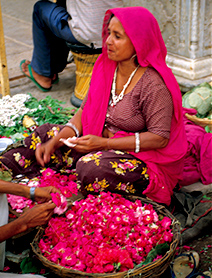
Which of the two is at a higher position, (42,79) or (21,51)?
(42,79)

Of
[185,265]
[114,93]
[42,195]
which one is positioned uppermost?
[114,93]

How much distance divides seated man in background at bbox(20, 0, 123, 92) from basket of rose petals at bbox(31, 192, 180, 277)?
7.10 feet

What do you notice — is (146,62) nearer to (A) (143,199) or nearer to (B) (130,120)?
(B) (130,120)

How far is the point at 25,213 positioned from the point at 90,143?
2.38 ft

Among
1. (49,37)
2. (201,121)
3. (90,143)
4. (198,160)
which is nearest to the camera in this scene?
(90,143)

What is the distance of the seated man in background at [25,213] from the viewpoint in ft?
6.86

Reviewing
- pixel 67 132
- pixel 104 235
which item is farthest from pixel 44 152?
pixel 104 235

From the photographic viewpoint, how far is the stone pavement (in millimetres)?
5195

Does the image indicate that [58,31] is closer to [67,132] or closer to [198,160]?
[67,132]

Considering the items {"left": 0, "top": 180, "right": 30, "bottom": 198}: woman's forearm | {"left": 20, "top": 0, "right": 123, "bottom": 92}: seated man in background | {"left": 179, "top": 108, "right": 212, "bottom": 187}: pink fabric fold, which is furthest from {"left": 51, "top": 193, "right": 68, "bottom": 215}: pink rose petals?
{"left": 20, "top": 0, "right": 123, "bottom": 92}: seated man in background

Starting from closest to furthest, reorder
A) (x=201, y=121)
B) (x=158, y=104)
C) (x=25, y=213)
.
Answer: (x=25, y=213)
(x=158, y=104)
(x=201, y=121)

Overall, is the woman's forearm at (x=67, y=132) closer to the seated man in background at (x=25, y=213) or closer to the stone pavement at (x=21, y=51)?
the seated man in background at (x=25, y=213)

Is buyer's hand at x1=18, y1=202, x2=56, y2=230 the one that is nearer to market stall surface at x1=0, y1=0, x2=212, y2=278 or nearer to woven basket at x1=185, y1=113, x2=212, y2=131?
market stall surface at x1=0, y1=0, x2=212, y2=278

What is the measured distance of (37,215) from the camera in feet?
7.27
